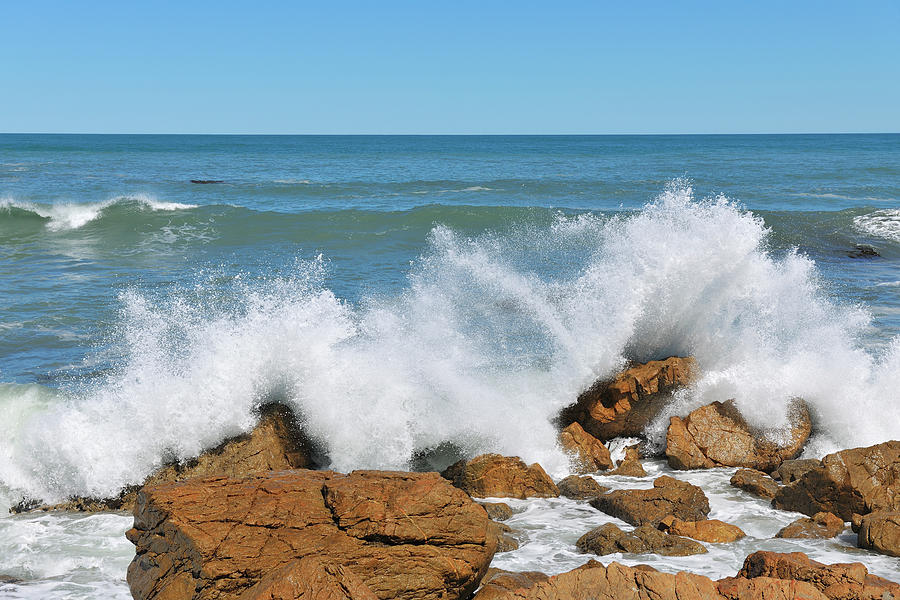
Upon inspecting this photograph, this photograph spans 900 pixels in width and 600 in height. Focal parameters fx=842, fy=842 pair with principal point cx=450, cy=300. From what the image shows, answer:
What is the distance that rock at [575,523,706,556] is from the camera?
574cm

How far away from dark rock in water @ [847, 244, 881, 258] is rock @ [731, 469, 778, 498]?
1495 centimetres

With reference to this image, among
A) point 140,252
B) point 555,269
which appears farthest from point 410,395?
point 140,252

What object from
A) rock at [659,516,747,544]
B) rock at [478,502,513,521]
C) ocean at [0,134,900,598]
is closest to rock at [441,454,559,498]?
ocean at [0,134,900,598]

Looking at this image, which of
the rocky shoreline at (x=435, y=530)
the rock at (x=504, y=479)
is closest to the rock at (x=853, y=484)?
the rocky shoreline at (x=435, y=530)

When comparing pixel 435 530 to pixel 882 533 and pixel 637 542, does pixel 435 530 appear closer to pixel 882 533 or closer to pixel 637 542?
pixel 637 542

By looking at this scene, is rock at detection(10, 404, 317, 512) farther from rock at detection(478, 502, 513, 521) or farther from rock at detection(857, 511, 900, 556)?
rock at detection(857, 511, 900, 556)

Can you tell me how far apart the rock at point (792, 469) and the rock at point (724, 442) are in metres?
0.23

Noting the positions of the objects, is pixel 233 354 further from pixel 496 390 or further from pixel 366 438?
pixel 496 390

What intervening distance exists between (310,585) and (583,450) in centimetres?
447

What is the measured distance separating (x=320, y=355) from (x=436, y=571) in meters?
3.82

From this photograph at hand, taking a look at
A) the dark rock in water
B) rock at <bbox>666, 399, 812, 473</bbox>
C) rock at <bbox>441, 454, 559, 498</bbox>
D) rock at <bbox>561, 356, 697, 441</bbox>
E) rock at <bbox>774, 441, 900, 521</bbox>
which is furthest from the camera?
the dark rock in water

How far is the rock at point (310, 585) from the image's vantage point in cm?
383

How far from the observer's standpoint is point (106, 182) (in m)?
39.7

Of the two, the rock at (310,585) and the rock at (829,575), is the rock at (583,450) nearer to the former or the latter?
the rock at (829,575)
